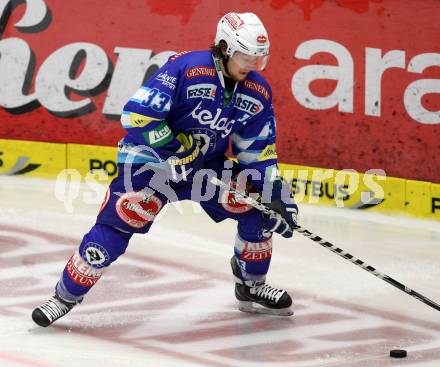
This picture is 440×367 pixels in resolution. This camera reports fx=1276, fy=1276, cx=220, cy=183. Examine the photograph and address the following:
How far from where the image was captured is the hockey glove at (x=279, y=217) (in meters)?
5.45

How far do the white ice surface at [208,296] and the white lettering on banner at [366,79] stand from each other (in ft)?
2.16

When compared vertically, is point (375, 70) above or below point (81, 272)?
above

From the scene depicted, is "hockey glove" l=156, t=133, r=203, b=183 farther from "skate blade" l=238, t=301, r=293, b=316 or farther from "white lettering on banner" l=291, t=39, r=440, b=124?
"white lettering on banner" l=291, t=39, r=440, b=124

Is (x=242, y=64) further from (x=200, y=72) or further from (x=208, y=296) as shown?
(x=208, y=296)

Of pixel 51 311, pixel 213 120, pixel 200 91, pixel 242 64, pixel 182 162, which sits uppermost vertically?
pixel 242 64

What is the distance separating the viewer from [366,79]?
7797 millimetres

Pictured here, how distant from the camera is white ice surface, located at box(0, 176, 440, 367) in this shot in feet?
16.9

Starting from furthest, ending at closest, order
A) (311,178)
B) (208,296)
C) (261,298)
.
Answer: (311,178)
(208,296)
(261,298)

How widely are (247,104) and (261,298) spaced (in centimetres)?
94

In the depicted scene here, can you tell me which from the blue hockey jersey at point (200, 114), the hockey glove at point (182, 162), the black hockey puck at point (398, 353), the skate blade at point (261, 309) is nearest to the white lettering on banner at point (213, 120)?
the blue hockey jersey at point (200, 114)

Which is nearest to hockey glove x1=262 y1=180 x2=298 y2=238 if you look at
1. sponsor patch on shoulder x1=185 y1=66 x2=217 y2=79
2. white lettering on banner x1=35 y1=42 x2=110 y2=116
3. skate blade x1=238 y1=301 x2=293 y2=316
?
skate blade x1=238 y1=301 x2=293 y2=316

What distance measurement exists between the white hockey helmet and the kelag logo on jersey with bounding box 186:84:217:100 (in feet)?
0.52

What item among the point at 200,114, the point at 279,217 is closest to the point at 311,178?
the point at 279,217

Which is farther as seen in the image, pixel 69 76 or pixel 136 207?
pixel 69 76
